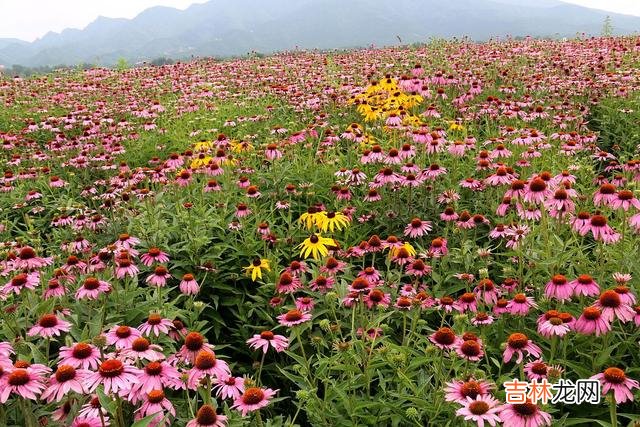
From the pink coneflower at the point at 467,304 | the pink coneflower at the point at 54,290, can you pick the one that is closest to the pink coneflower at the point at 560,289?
the pink coneflower at the point at 467,304

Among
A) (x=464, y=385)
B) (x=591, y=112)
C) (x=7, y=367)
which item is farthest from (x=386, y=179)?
(x=591, y=112)

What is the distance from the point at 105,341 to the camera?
2090mm

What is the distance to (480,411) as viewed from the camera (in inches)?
72.1

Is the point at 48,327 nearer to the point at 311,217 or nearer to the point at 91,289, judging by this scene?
the point at 91,289

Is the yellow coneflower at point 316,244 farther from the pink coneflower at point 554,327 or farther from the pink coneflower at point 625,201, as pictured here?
the pink coneflower at point 625,201

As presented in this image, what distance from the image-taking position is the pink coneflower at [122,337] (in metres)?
2.15

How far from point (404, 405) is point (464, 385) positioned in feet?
1.41

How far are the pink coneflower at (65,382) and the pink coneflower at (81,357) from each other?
0.06 m

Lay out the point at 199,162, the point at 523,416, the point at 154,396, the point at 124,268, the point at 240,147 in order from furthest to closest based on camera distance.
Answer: the point at 240,147 < the point at 199,162 < the point at 124,268 < the point at 154,396 < the point at 523,416

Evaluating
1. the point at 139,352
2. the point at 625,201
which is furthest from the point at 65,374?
the point at 625,201

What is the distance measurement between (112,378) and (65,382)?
0.64ft

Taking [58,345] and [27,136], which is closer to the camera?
[58,345]

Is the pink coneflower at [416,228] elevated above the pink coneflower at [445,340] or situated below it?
below

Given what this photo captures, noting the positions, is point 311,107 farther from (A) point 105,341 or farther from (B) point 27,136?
(A) point 105,341
